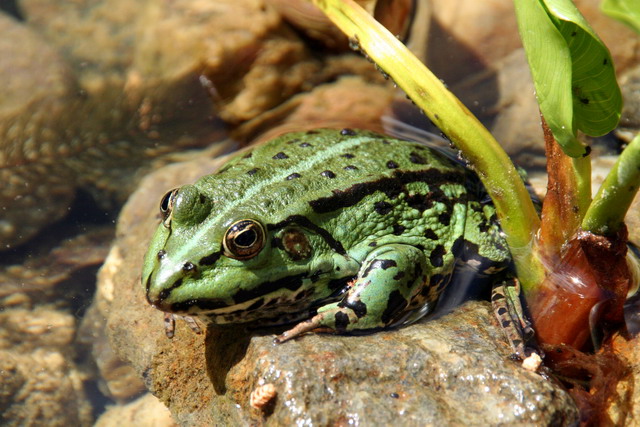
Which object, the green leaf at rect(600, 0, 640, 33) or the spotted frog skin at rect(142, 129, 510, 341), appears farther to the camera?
the spotted frog skin at rect(142, 129, 510, 341)

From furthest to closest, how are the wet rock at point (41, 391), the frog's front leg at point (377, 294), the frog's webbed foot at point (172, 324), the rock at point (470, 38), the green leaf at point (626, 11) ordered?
the rock at point (470, 38)
the wet rock at point (41, 391)
the frog's webbed foot at point (172, 324)
the frog's front leg at point (377, 294)
the green leaf at point (626, 11)

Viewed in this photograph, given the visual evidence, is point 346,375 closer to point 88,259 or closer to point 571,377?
point 571,377

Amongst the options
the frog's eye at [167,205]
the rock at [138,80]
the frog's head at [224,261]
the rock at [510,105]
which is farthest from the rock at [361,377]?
the rock at [138,80]

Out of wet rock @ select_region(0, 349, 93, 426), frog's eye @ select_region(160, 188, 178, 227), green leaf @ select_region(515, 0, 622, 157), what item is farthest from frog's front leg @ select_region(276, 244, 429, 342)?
wet rock @ select_region(0, 349, 93, 426)

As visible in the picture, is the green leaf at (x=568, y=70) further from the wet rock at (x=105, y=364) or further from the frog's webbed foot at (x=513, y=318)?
the wet rock at (x=105, y=364)

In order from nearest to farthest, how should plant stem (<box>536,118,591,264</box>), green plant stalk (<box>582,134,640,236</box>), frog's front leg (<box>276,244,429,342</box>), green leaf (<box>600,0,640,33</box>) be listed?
green leaf (<box>600,0,640,33</box>), green plant stalk (<box>582,134,640,236</box>), plant stem (<box>536,118,591,264</box>), frog's front leg (<box>276,244,429,342</box>)

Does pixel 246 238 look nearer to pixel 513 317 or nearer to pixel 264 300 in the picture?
Result: pixel 264 300

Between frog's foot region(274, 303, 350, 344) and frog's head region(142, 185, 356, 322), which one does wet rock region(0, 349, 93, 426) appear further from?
frog's foot region(274, 303, 350, 344)
